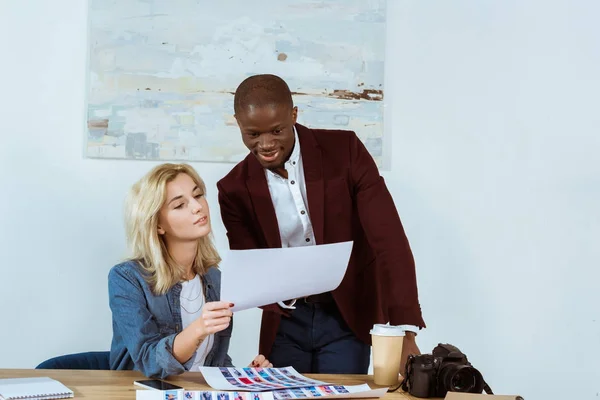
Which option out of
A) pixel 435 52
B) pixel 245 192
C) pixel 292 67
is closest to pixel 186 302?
pixel 245 192

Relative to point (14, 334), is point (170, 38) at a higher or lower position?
higher

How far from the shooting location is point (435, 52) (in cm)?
314

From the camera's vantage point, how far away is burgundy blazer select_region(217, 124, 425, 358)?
205cm

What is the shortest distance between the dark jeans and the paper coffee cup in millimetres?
367

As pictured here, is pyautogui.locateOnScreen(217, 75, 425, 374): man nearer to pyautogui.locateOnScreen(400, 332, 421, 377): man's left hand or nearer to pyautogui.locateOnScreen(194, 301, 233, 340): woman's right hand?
pyautogui.locateOnScreen(400, 332, 421, 377): man's left hand

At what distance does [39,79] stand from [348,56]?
1.27m

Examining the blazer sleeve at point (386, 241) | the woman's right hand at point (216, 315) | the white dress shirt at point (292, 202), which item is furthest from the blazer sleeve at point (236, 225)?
the woman's right hand at point (216, 315)

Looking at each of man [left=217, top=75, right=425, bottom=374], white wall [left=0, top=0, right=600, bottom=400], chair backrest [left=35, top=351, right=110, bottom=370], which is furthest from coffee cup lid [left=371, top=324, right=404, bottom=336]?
white wall [left=0, top=0, right=600, bottom=400]

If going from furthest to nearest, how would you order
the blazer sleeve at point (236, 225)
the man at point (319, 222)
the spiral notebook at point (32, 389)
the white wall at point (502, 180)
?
the white wall at point (502, 180)
the blazer sleeve at point (236, 225)
the man at point (319, 222)
the spiral notebook at point (32, 389)

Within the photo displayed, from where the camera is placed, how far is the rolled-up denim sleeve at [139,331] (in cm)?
172

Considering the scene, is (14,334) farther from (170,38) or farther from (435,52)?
(435,52)

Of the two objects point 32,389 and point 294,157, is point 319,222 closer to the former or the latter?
point 294,157

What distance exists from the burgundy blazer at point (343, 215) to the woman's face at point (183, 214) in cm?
9

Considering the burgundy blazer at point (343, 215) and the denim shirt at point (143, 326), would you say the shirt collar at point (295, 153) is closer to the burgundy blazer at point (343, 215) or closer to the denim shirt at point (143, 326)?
the burgundy blazer at point (343, 215)
